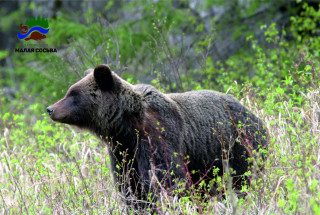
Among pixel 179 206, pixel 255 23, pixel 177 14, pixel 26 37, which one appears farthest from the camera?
pixel 255 23

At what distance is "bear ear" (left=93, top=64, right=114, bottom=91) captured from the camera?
5.30 meters

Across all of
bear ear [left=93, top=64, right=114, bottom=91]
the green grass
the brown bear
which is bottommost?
the green grass

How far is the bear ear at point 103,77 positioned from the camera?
17.4 feet

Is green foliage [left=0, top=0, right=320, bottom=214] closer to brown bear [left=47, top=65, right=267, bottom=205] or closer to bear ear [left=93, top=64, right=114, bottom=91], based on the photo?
brown bear [left=47, top=65, right=267, bottom=205]

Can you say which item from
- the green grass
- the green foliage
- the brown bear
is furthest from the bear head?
the green foliage

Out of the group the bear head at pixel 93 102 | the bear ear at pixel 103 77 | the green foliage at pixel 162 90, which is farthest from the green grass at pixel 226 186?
the bear ear at pixel 103 77

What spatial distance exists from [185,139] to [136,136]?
2.42 ft

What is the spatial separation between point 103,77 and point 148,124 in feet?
3.04

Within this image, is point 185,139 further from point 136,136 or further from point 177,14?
point 177,14

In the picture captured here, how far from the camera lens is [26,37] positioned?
35.7 feet

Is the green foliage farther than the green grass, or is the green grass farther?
the green foliage

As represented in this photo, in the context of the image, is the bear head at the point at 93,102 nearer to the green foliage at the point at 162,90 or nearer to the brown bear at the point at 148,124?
the brown bear at the point at 148,124

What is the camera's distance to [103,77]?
5.40 m

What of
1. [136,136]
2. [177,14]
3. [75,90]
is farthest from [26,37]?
[136,136]
